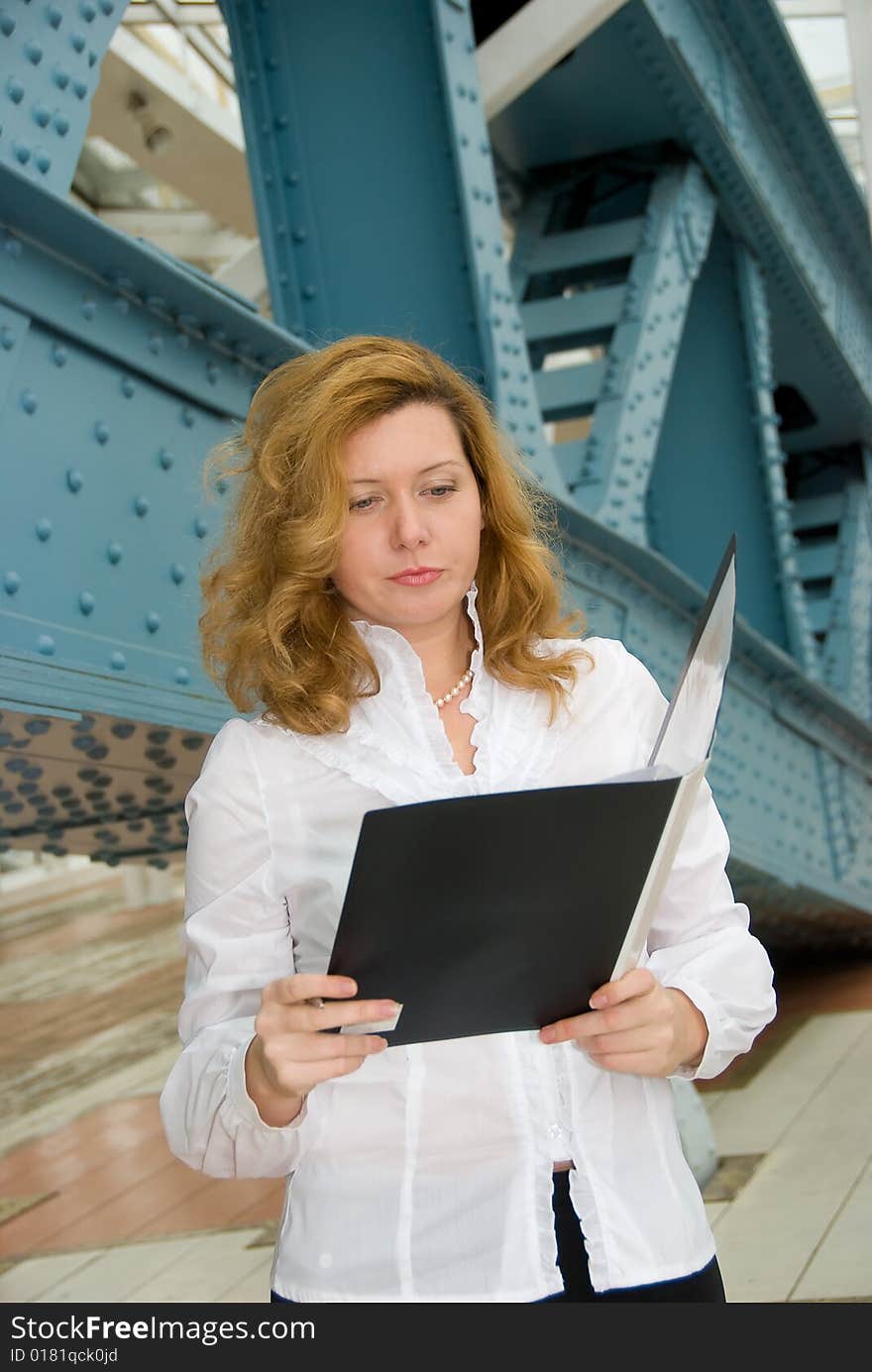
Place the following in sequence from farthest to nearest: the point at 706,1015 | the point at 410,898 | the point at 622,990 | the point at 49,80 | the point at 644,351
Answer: the point at 644,351, the point at 49,80, the point at 706,1015, the point at 622,990, the point at 410,898

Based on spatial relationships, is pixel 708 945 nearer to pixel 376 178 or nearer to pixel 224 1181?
pixel 376 178

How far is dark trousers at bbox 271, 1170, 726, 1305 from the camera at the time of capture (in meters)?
1.58

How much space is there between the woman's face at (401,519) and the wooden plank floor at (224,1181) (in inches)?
98.1

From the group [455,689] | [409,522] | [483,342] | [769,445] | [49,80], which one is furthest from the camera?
[769,445]

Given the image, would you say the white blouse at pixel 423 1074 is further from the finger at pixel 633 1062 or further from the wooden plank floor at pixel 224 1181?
the wooden plank floor at pixel 224 1181

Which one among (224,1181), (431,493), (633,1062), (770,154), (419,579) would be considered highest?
(770,154)

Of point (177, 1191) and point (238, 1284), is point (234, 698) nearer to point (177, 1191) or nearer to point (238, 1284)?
point (238, 1284)

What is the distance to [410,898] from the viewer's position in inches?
54.5

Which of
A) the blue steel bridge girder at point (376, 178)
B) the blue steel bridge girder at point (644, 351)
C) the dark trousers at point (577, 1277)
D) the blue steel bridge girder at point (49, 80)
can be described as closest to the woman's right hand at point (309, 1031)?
the dark trousers at point (577, 1277)

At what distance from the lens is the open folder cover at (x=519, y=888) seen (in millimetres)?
1360

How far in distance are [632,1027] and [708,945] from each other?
8.7 inches

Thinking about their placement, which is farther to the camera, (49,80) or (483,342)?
(483,342)

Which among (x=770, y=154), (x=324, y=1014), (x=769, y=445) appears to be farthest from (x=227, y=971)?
(x=770, y=154)

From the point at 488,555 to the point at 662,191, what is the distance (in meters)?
4.97
